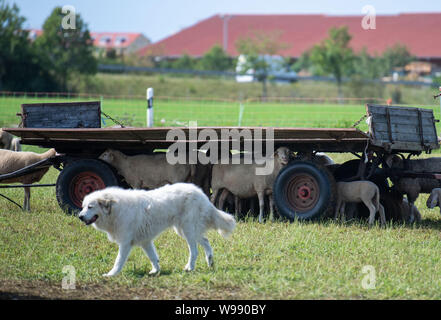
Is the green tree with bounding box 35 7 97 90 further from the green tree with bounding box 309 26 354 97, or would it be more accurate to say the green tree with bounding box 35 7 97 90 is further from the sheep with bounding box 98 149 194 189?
the sheep with bounding box 98 149 194 189

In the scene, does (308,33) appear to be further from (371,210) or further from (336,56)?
(371,210)

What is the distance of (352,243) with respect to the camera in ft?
30.0

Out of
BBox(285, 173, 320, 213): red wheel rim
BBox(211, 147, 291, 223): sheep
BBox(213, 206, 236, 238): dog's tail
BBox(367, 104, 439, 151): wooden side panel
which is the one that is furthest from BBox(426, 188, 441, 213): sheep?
BBox(213, 206, 236, 238): dog's tail

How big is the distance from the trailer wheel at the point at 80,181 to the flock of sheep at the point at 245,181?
30 centimetres

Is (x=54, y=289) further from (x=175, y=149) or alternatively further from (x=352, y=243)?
(x=175, y=149)

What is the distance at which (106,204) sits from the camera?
7625 mm

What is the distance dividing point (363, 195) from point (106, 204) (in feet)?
15.5

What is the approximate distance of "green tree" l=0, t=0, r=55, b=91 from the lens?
46188 millimetres

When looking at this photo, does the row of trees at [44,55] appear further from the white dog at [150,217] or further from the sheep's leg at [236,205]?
the white dog at [150,217]

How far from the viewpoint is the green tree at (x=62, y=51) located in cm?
4934

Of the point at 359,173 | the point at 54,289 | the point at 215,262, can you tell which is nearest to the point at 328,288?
the point at 215,262

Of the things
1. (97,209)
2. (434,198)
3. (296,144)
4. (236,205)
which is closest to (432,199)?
(434,198)

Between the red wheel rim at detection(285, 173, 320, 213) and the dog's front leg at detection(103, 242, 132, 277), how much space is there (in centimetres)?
388
